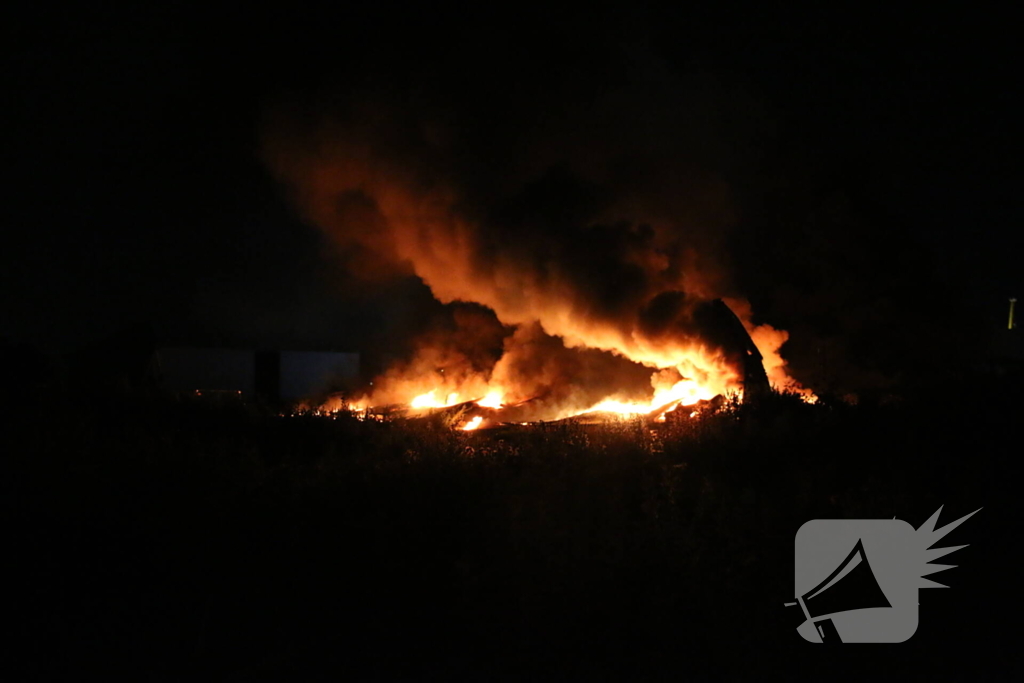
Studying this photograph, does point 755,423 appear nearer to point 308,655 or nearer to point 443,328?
point 308,655

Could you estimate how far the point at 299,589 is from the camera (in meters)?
5.91

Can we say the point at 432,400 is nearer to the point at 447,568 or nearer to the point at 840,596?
the point at 447,568

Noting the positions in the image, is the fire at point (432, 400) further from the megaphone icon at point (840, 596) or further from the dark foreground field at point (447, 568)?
the megaphone icon at point (840, 596)

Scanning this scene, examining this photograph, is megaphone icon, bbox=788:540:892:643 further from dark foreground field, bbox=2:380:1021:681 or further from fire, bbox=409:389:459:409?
fire, bbox=409:389:459:409

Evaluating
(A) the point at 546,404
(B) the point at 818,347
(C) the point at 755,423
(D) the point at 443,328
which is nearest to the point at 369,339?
(D) the point at 443,328

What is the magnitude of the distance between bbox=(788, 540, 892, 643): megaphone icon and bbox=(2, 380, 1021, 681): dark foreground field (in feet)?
0.61

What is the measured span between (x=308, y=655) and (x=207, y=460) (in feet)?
8.39

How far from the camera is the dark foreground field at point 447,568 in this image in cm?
537

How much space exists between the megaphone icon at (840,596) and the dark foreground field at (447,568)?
0.61 feet

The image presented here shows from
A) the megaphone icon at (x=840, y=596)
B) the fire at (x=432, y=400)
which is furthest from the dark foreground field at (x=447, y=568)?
the fire at (x=432, y=400)

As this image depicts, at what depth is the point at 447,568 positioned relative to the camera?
6055 mm

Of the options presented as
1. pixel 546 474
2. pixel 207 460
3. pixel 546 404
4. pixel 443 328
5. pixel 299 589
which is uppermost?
pixel 443 328

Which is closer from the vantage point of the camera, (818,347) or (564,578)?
(564,578)

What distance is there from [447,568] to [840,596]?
2980 mm
